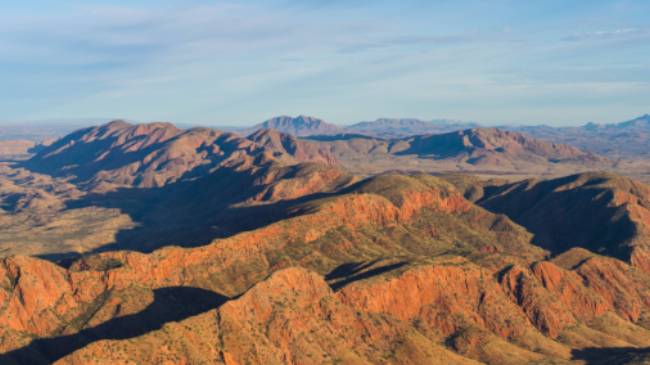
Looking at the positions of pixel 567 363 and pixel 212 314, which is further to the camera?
pixel 567 363

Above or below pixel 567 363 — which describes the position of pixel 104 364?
above

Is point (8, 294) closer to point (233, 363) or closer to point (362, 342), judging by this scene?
point (233, 363)

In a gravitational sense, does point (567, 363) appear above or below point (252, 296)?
below

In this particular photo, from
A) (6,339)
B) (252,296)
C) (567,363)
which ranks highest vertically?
(252,296)

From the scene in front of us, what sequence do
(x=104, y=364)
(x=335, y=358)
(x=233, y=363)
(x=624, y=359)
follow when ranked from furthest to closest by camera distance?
(x=624, y=359)
(x=335, y=358)
(x=233, y=363)
(x=104, y=364)

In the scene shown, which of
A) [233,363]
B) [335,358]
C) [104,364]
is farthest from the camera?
[335,358]

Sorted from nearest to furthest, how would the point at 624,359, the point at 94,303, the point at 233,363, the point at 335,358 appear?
the point at 233,363 → the point at 335,358 → the point at 624,359 → the point at 94,303

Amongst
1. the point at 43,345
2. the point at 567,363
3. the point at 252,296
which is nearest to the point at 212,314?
the point at 252,296

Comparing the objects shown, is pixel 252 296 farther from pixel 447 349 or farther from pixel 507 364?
pixel 507 364

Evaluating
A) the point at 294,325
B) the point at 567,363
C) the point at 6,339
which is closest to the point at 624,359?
the point at 567,363
